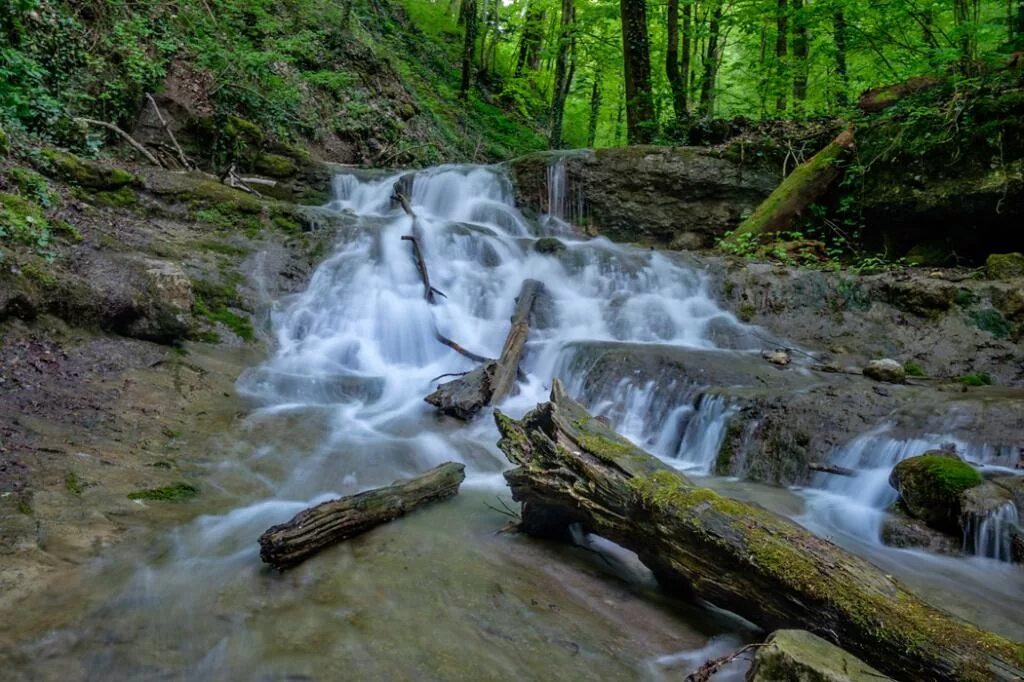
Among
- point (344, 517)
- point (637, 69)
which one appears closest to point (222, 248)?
point (344, 517)

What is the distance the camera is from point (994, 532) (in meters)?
3.65

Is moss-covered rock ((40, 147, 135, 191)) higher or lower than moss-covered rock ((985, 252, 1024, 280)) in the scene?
higher

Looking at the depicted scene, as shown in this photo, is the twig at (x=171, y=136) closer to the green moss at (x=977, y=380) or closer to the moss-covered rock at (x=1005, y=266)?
the green moss at (x=977, y=380)

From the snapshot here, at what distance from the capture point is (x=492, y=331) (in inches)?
345

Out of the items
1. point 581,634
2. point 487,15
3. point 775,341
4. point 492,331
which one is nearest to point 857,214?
point 775,341

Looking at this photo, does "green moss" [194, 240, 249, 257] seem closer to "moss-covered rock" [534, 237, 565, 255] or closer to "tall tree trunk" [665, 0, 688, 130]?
"moss-covered rock" [534, 237, 565, 255]

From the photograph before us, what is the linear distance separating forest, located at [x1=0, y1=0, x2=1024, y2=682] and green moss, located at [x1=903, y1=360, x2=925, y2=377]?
5 cm

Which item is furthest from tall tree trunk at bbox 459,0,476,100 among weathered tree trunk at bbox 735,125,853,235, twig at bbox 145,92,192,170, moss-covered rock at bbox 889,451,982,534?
moss-covered rock at bbox 889,451,982,534

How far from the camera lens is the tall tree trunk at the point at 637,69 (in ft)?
39.6

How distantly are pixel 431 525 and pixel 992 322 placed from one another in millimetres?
7367

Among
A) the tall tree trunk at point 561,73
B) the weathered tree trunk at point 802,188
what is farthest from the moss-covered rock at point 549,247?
the tall tree trunk at point 561,73

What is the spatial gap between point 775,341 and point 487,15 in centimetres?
2204

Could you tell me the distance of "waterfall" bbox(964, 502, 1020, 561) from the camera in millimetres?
3590

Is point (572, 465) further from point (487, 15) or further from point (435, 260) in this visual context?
point (487, 15)
